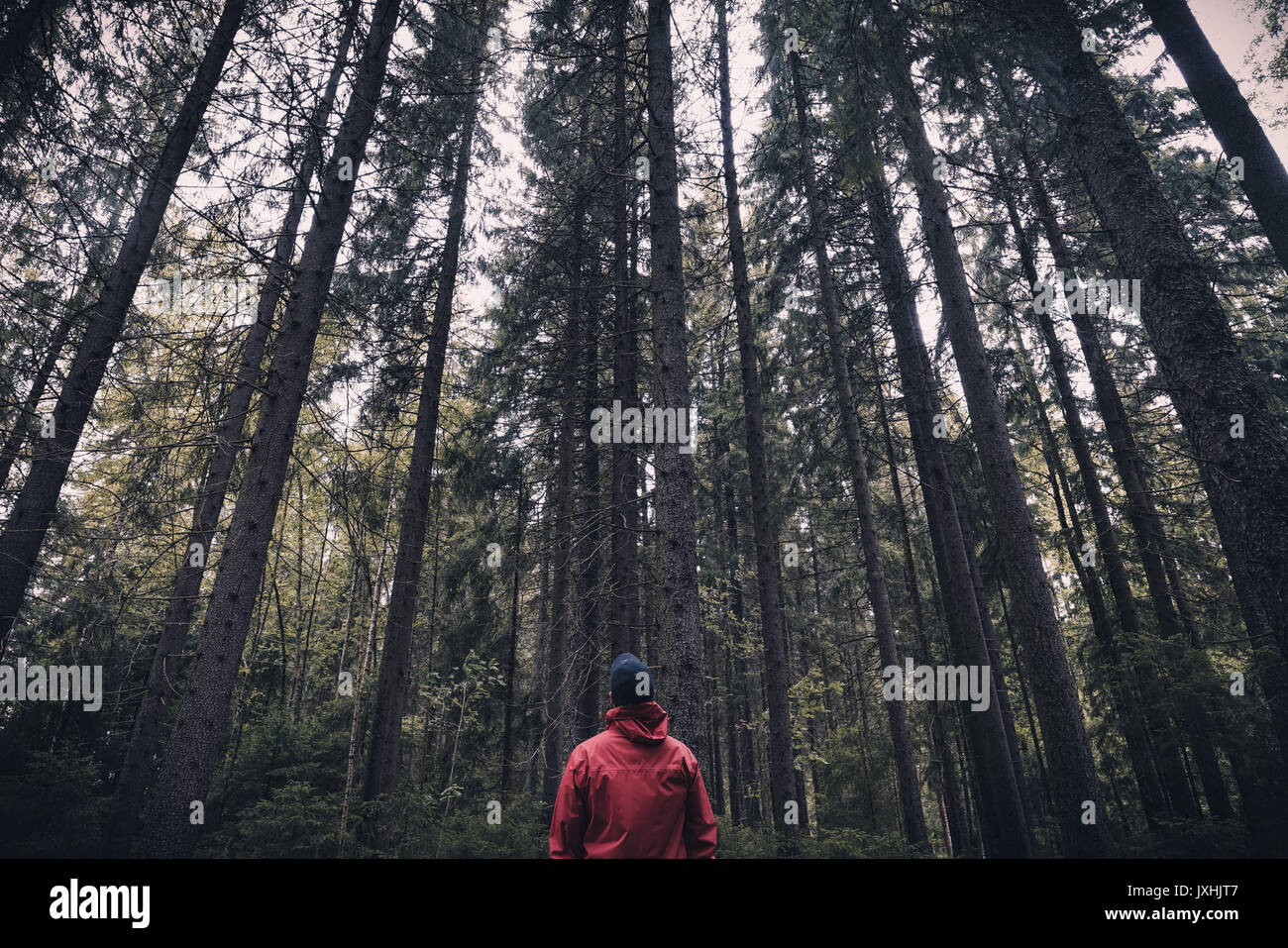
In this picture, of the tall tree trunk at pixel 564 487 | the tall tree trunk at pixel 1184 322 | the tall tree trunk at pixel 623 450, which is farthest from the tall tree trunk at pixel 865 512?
the tall tree trunk at pixel 564 487

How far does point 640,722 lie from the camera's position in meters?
3.19

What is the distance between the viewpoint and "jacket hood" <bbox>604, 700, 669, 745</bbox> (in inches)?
124

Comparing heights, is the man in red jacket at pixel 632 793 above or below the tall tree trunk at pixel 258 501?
below

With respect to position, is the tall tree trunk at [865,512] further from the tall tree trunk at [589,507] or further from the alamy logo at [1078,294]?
the tall tree trunk at [589,507]

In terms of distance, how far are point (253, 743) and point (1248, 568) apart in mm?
16760

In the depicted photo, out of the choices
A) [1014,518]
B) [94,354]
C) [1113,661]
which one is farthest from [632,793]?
[1113,661]

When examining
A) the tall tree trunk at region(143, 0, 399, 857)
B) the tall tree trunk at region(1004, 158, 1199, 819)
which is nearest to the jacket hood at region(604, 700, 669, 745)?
the tall tree trunk at region(143, 0, 399, 857)

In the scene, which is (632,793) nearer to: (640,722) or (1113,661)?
(640,722)

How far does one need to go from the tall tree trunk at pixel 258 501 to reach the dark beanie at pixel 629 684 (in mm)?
4024

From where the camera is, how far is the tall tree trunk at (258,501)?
4.54 metres

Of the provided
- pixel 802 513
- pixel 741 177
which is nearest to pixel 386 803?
pixel 741 177

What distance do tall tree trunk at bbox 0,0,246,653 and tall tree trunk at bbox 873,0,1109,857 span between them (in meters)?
9.62
